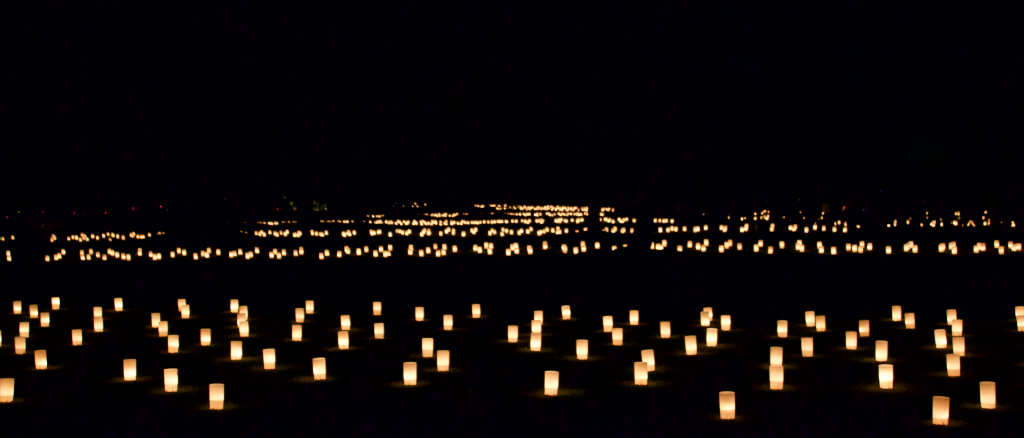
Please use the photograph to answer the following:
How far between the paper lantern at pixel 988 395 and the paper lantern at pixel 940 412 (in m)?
0.56

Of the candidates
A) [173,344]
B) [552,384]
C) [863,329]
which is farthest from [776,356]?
[173,344]

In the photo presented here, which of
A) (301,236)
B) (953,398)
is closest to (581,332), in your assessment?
(953,398)

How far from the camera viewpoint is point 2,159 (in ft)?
107

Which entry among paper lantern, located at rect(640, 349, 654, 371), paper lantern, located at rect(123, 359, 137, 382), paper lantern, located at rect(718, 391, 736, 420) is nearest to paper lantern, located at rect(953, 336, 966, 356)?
paper lantern, located at rect(640, 349, 654, 371)

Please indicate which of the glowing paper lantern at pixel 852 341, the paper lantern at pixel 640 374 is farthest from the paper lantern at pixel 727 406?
the glowing paper lantern at pixel 852 341

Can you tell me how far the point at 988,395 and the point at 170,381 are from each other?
241 inches

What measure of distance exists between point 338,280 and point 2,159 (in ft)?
71.4

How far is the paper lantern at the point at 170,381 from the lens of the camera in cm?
769

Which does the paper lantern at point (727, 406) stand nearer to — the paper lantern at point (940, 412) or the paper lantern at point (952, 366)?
the paper lantern at point (940, 412)

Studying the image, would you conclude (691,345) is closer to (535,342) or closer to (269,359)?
(535,342)

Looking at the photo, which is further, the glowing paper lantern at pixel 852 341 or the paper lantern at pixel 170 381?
the glowing paper lantern at pixel 852 341

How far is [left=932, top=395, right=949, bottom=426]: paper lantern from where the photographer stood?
6.48 metres

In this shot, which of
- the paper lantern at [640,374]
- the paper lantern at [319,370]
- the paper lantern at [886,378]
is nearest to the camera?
the paper lantern at [886,378]

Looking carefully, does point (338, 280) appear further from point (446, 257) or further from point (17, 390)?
point (17, 390)
